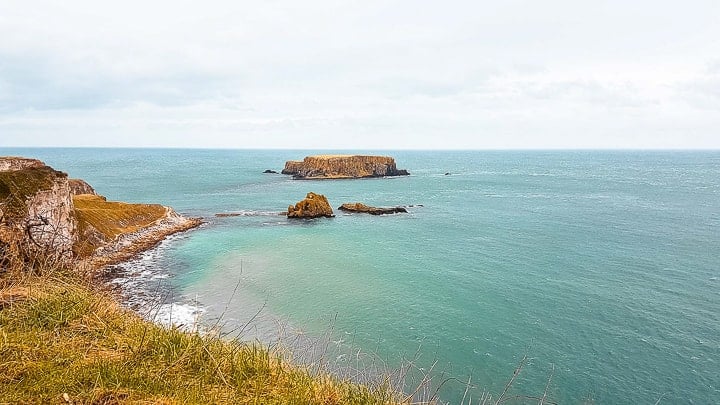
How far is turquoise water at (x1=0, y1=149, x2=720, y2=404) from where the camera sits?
69.9ft

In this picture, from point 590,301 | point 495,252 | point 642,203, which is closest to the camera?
point 590,301

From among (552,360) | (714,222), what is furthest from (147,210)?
(714,222)

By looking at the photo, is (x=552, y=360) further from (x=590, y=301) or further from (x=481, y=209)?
(x=481, y=209)

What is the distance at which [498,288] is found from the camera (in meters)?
33.0

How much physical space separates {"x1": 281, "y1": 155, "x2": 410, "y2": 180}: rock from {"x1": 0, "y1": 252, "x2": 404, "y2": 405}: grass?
131 metres

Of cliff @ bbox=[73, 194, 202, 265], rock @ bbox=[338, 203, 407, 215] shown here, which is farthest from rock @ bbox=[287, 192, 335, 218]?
cliff @ bbox=[73, 194, 202, 265]

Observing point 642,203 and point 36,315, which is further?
point 642,203

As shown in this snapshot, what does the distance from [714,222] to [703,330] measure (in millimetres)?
46563

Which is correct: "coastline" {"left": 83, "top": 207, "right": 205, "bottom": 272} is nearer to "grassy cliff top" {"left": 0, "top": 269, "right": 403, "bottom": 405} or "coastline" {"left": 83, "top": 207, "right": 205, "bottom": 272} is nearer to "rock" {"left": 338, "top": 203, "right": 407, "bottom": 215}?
"rock" {"left": 338, "top": 203, "right": 407, "bottom": 215}

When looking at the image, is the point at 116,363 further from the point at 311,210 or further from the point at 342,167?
the point at 342,167

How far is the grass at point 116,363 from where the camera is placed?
489 centimetres

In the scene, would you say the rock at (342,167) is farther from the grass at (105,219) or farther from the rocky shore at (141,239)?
the grass at (105,219)

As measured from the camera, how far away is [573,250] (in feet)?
149

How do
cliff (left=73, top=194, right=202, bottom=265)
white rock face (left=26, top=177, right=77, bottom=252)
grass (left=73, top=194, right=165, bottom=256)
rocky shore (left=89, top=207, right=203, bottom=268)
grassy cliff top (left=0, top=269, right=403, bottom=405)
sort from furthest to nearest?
grass (left=73, top=194, right=165, bottom=256) → cliff (left=73, top=194, right=202, bottom=265) → rocky shore (left=89, top=207, right=203, bottom=268) → white rock face (left=26, top=177, right=77, bottom=252) → grassy cliff top (left=0, top=269, right=403, bottom=405)
